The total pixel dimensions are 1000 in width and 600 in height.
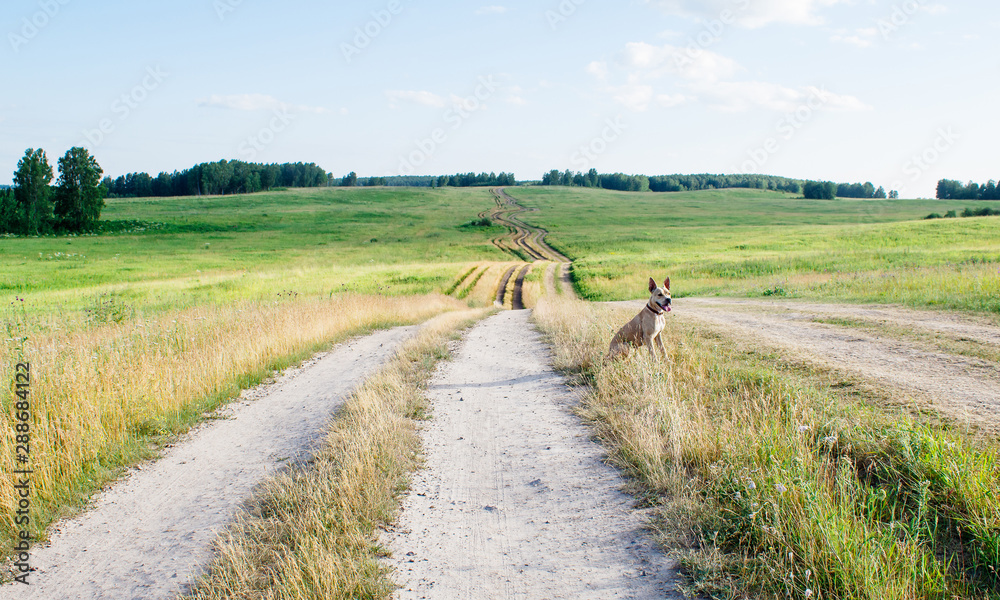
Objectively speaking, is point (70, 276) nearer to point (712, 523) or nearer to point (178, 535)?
point (178, 535)

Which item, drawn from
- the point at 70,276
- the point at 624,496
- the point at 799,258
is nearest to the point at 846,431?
the point at 624,496

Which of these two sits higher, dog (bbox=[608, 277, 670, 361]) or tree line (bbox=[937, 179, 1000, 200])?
tree line (bbox=[937, 179, 1000, 200])

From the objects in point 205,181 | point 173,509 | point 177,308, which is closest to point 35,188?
point 205,181

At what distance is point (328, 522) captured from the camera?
4.31m

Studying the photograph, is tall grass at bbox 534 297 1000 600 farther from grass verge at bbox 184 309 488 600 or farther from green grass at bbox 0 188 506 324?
green grass at bbox 0 188 506 324

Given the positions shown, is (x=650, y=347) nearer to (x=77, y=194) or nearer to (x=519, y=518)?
(x=519, y=518)

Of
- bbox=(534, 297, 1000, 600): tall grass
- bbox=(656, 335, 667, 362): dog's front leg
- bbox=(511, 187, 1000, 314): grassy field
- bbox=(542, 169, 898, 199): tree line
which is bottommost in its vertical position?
bbox=(534, 297, 1000, 600): tall grass

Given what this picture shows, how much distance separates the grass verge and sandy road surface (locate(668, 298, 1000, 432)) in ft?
19.1

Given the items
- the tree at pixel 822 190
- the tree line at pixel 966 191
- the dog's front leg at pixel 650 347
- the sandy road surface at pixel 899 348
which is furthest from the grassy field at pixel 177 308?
the tree line at pixel 966 191

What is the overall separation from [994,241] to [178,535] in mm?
59594

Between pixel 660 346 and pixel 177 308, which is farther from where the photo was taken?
pixel 177 308

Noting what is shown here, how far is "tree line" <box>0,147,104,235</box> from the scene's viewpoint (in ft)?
249

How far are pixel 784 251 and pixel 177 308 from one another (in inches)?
1869

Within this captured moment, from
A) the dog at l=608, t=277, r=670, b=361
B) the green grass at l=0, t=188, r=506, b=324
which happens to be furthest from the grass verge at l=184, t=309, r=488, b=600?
the green grass at l=0, t=188, r=506, b=324
